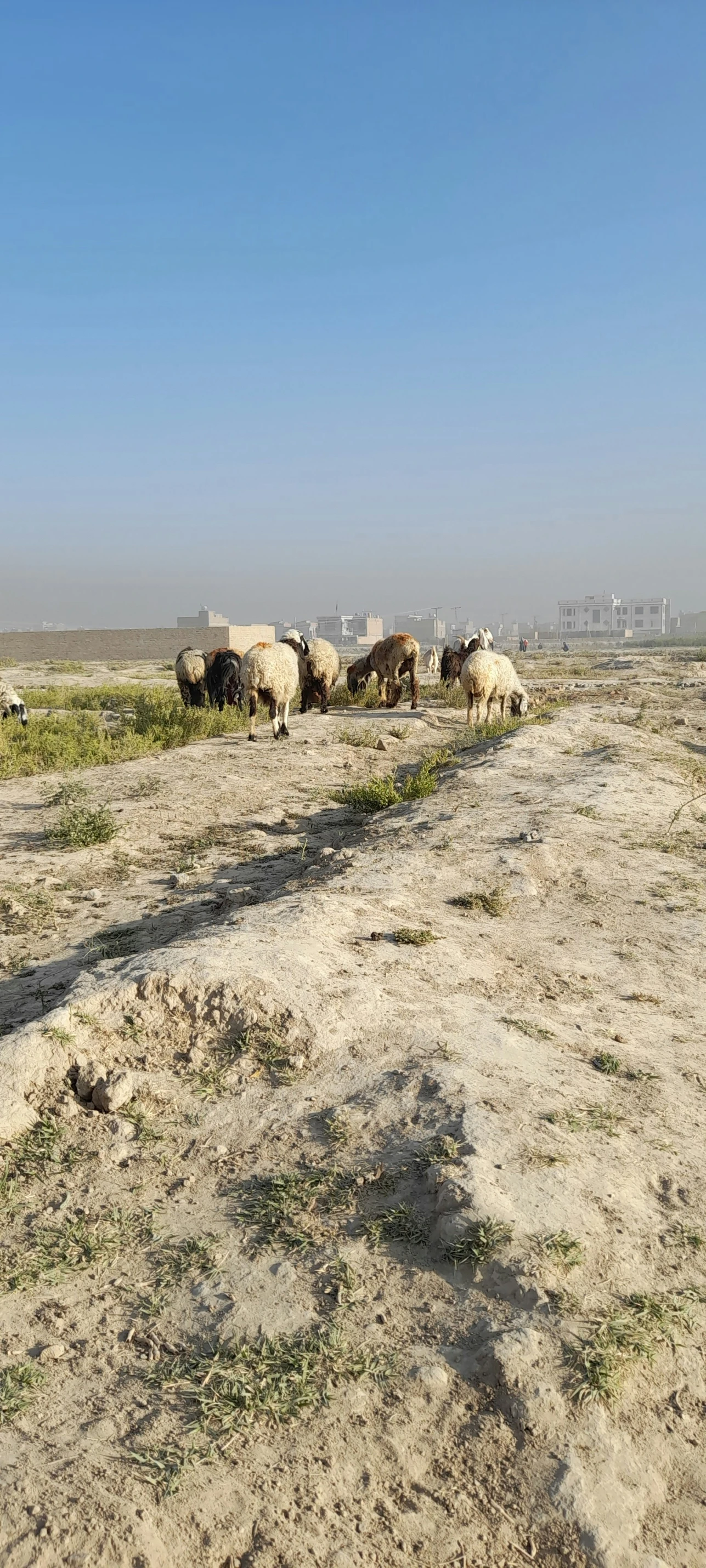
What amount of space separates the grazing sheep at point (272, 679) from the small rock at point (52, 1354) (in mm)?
9858

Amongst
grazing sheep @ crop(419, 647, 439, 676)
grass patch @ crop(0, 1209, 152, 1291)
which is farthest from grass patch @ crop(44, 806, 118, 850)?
grazing sheep @ crop(419, 647, 439, 676)

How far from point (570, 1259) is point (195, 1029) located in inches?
67.6

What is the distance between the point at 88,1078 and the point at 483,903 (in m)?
2.55

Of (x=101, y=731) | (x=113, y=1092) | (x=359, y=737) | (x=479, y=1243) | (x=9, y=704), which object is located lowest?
(x=479, y=1243)

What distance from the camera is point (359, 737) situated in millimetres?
12500

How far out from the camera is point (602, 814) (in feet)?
23.1

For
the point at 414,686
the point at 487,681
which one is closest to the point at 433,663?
the point at 414,686

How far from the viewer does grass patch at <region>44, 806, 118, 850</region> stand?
7.10 metres

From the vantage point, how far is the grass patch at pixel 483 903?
518 cm

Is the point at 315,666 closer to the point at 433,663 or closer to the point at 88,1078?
the point at 433,663

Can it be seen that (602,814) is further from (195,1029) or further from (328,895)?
(195,1029)

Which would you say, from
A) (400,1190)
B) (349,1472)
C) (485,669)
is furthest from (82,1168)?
(485,669)

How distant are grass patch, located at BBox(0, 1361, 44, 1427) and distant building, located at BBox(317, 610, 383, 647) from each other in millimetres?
84788

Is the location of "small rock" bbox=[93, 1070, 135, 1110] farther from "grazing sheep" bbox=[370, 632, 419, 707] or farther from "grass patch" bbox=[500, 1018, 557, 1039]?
"grazing sheep" bbox=[370, 632, 419, 707]
